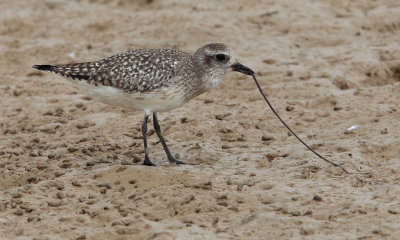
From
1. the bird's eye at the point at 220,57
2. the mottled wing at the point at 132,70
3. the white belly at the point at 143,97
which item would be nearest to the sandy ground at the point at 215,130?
the white belly at the point at 143,97

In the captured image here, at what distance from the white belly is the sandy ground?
714 millimetres

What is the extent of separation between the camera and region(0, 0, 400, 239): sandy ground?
20.4 feet

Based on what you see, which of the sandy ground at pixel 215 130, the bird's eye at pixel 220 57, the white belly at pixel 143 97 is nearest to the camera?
the sandy ground at pixel 215 130

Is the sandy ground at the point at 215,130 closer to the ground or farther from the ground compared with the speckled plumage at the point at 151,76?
closer to the ground

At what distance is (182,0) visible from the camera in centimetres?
1293

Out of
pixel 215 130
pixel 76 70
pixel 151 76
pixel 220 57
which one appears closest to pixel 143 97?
pixel 151 76

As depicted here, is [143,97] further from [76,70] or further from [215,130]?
[215,130]

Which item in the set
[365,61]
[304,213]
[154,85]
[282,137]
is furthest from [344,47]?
[304,213]

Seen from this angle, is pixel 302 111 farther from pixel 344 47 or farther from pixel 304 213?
pixel 304 213

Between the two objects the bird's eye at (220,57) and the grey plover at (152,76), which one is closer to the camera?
the grey plover at (152,76)

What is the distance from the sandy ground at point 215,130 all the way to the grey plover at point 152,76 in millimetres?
768

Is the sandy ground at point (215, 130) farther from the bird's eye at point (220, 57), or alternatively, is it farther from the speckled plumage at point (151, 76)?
the bird's eye at point (220, 57)

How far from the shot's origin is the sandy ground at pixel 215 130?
623 centimetres

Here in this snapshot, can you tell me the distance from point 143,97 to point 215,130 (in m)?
1.48
